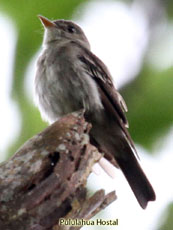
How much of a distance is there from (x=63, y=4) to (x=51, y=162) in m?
1.30

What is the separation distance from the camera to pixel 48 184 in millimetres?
2797

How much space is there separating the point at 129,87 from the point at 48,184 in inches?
45.6

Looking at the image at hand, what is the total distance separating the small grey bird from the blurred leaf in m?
1.16

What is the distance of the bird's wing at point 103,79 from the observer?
504cm

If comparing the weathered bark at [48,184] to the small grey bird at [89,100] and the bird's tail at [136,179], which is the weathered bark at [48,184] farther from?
the small grey bird at [89,100]

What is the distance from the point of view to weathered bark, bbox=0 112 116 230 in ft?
8.78

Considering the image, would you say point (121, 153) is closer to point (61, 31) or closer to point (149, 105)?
point (149, 105)

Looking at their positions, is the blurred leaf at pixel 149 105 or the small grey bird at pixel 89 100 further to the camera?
the small grey bird at pixel 89 100

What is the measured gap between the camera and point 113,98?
5.15 m

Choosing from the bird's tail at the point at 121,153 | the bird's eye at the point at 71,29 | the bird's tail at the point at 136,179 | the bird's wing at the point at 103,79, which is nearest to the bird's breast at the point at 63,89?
the bird's wing at the point at 103,79

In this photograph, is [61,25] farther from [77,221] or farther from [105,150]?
[77,221]

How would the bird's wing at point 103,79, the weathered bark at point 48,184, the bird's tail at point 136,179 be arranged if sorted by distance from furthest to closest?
the bird's wing at point 103,79 → the bird's tail at point 136,179 → the weathered bark at point 48,184

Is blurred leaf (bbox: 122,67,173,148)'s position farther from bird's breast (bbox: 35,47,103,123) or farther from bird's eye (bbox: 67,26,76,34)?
bird's eye (bbox: 67,26,76,34)

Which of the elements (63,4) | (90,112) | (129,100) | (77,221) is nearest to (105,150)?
(90,112)
